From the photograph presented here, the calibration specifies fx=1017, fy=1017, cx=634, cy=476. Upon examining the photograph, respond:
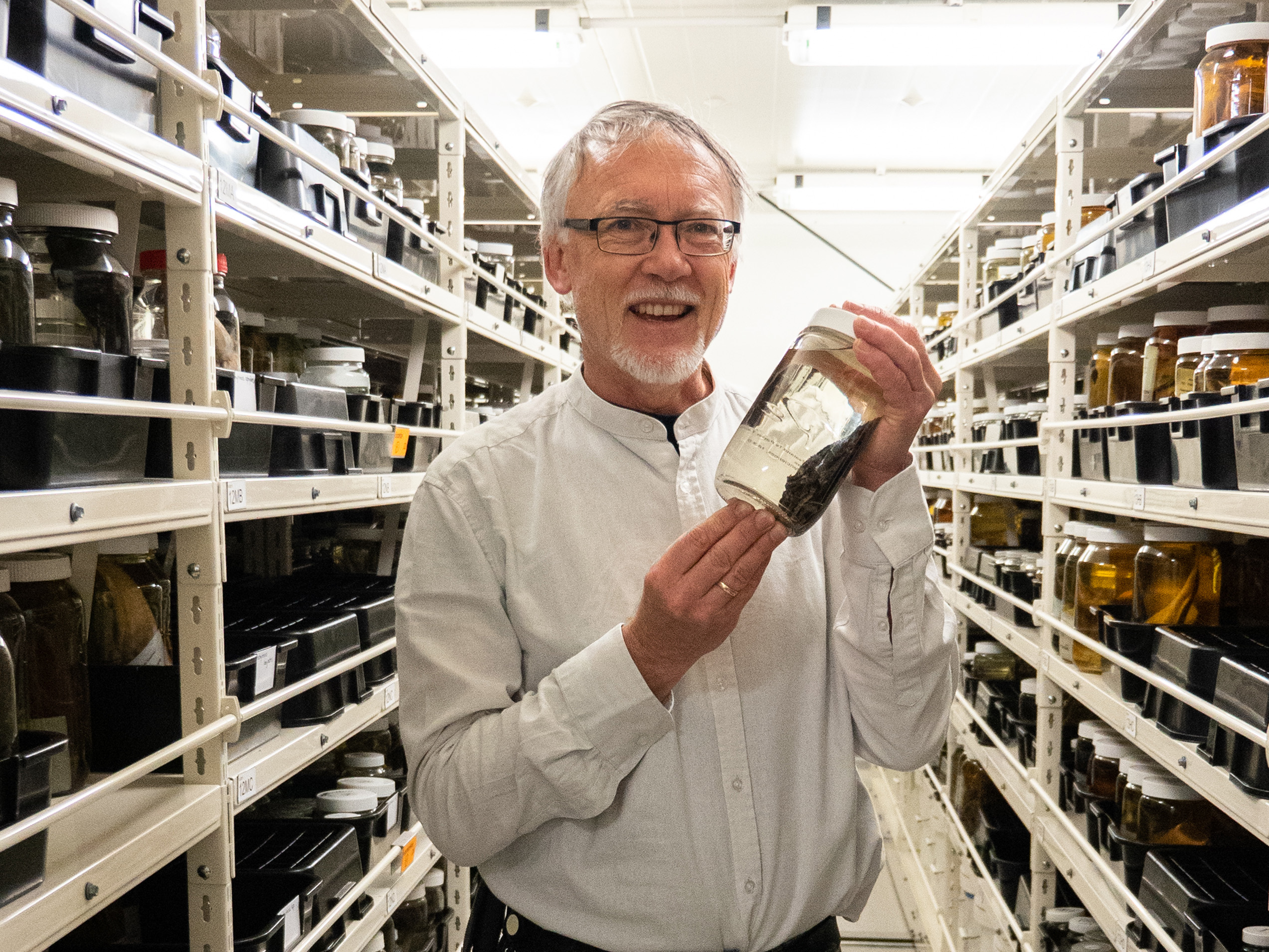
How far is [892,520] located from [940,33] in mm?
3210

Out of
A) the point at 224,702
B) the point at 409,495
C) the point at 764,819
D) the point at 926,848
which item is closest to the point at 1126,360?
the point at 764,819

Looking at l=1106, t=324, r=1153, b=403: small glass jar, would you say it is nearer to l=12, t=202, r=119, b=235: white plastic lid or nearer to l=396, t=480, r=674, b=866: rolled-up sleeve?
l=396, t=480, r=674, b=866: rolled-up sleeve

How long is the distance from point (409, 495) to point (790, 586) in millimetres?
1274

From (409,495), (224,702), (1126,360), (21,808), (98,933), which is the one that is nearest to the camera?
(21,808)

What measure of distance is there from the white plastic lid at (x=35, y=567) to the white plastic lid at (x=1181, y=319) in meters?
1.70

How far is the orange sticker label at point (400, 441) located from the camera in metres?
2.16

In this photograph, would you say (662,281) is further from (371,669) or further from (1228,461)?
(371,669)

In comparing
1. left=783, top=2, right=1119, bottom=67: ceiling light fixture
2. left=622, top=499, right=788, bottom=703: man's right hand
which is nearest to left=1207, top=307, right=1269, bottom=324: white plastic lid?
left=622, top=499, right=788, bottom=703: man's right hand

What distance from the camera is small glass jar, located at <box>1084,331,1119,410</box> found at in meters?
2.06

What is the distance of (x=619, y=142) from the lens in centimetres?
116

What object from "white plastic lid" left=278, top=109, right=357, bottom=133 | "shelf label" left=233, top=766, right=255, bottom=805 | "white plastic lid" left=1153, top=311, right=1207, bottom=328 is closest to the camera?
"shelf label" left=233, top=766, right=255, bottom=805

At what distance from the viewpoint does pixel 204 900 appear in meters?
1.34

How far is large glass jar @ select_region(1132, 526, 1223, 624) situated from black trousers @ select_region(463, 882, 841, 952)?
3.11 ft

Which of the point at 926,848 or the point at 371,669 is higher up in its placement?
the point at 371,669
